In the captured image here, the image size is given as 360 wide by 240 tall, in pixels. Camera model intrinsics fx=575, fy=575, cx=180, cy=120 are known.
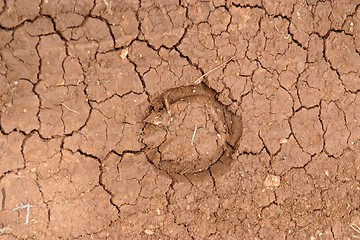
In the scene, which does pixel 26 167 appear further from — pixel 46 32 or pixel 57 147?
pixel 46 32

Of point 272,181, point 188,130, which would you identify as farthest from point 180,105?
point 272,181

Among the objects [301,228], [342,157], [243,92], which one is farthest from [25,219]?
[342,157]

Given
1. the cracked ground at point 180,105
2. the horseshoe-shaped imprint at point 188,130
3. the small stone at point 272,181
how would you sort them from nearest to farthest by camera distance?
the cracked ground at point 180,105 → the horseshoe-shaped imprint at point 188,130 → the small stone at point 272,181

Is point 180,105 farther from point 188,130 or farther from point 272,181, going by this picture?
point 272,181

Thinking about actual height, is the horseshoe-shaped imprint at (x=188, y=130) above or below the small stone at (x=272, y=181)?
above

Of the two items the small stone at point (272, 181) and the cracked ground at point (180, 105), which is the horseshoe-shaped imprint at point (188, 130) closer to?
the cracked ground at point (180, 105)

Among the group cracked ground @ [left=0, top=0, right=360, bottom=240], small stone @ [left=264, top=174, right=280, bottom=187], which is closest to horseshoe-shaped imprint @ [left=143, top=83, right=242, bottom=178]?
cracked ground @ [left=0, top=0, right=360, bottom=240]

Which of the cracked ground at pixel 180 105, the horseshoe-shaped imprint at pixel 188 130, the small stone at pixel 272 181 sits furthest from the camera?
the small stone at pixel 272 181

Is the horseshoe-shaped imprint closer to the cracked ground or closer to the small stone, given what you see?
the cracked ground

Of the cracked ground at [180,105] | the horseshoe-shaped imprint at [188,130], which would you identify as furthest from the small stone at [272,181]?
the horseshoe-shaped imprint at [188,130]
